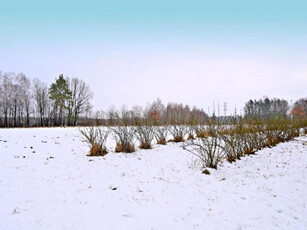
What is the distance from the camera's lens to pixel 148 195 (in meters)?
4.33

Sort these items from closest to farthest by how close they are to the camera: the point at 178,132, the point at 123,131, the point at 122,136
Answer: the point at 123,131 < the point at 122,136 < the point at 178,132

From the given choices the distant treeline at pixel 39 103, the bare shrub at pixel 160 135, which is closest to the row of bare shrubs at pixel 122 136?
the bare shrub at pixel 160 135

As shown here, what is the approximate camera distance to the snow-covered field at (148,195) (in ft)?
10.3

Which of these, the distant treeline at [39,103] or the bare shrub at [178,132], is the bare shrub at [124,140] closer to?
the bare shrub at [178,132]

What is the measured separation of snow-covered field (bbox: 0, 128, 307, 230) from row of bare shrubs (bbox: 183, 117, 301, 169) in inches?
25.5

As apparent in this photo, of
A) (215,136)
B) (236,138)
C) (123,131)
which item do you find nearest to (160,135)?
(123,131)

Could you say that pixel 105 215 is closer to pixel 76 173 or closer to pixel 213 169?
pixel 76 173

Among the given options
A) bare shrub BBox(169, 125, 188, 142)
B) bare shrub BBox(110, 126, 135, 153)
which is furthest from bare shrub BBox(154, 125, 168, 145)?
bare shrub BBox(110, 126, 135, 153)

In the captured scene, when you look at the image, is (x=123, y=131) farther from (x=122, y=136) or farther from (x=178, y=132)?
(x=178, y=132)

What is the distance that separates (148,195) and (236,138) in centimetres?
569

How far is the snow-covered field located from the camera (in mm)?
3127

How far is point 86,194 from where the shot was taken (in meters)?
4.26

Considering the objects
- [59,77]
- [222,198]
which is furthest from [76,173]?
[59,77]

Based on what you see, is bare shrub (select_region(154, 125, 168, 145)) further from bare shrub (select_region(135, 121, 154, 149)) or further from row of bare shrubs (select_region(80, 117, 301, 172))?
bare shrub (select_region(135, 121, 154, 149))
